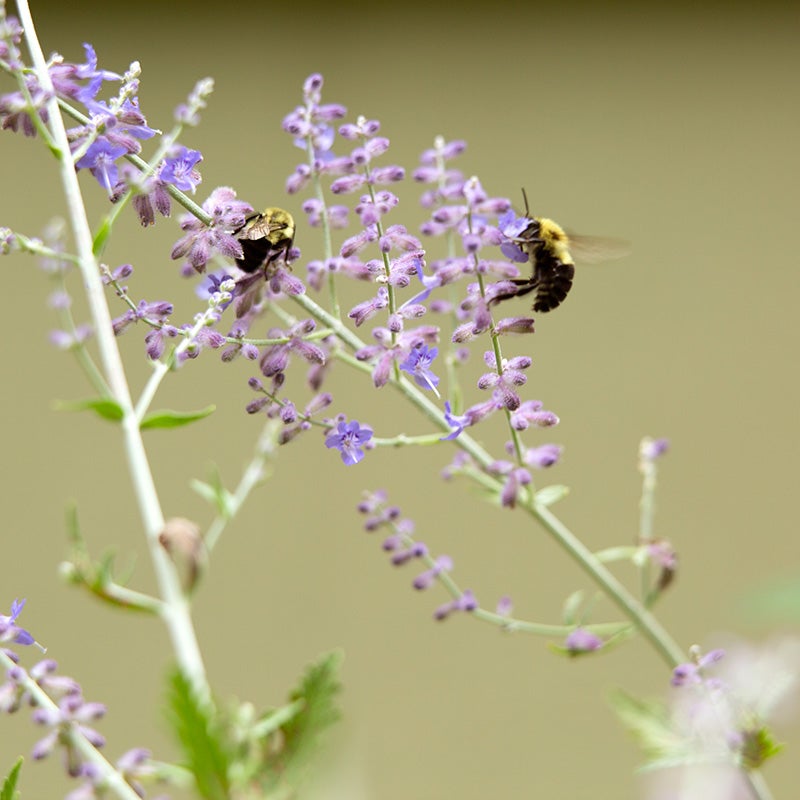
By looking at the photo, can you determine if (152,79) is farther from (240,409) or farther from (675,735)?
(675,735)

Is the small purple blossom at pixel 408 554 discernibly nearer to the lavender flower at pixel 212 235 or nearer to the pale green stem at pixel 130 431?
the lavender flower at pixel 212 235

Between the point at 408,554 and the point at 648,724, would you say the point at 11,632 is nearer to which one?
the point at 408,554

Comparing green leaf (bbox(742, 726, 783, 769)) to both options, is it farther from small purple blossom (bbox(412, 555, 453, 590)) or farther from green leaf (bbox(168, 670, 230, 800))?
green leaf (bbox(168, 670, 230, 800))

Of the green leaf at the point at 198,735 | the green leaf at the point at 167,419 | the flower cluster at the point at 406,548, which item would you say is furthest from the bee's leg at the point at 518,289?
the green leaf at the point at 198,735

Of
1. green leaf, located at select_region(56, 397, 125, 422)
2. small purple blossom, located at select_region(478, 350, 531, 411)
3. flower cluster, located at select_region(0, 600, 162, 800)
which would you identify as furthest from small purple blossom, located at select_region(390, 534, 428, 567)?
green leaf, located at select_region(56, 397, 125, 422)

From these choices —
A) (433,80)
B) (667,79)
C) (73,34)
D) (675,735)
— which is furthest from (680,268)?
(675,735)

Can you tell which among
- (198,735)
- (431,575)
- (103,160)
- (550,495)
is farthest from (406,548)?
(198,735)
